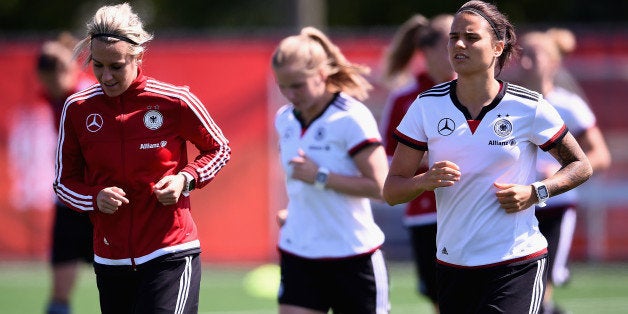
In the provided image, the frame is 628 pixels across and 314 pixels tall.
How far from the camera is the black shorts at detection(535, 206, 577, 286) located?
699 cm

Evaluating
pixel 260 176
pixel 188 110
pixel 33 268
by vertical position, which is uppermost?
Result: pixel 188 110

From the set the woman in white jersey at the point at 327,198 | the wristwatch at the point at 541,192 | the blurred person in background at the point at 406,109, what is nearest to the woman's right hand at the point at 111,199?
the woman in white jersey at the point at 327,198

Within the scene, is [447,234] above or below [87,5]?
below

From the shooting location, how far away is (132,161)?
507cm

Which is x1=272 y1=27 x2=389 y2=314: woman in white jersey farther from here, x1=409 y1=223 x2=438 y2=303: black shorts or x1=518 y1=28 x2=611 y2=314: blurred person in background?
x1=518 y1=28 x2=611 y2=314: blurred person in background

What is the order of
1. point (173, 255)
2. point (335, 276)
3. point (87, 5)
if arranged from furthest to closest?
1. point (87, 5)
2. point (335, 276)
3. point (173, 255)

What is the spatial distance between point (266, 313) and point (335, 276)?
4474mm

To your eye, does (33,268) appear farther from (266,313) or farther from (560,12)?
(560,12)

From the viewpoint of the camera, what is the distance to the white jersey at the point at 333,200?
232 inches

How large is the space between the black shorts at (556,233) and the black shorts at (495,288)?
6.83ft

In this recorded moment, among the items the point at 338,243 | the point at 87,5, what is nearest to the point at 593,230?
the point at 338,243

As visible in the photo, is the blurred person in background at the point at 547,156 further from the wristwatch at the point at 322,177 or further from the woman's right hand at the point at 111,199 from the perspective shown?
the woman's right hand at the point at 111,199

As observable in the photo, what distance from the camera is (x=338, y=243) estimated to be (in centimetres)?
589

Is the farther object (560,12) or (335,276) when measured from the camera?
(560,12)
